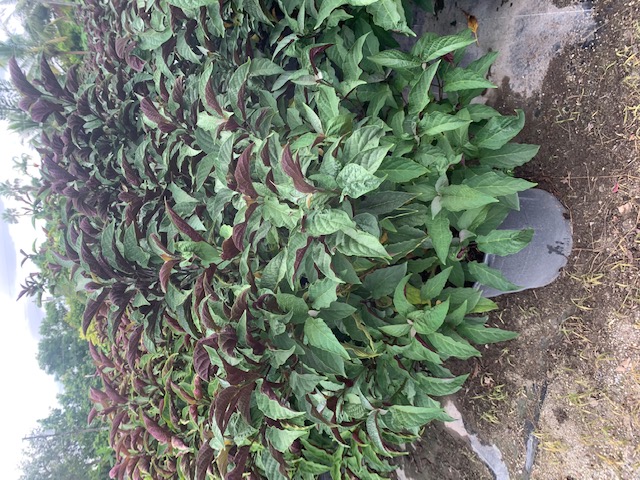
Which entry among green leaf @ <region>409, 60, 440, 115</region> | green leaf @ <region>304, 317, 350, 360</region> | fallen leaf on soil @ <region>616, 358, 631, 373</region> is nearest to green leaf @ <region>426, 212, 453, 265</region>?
green leaf @ <region>409, 60, 440, 115</region>

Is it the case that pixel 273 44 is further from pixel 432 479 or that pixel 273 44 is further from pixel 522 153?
pixel 432 479

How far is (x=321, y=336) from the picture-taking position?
1.35 metres

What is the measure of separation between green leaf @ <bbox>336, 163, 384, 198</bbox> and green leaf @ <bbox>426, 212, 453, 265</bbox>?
52 cm

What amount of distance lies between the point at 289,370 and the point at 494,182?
Answer: 97 centimetres

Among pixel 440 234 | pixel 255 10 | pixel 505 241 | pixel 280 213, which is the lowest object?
pixel 505 241

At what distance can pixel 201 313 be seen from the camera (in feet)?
4.47

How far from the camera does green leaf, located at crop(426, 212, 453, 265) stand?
5.05ft

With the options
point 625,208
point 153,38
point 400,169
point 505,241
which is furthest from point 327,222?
point 625,208

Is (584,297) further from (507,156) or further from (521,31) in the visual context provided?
(521,31)

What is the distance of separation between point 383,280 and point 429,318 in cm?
22

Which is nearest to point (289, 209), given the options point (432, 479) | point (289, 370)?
point (289, 370)

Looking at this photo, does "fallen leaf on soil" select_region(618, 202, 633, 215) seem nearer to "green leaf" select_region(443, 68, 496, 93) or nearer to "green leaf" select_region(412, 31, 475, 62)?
"green leaf" select_region(443, 68, 496, 93)

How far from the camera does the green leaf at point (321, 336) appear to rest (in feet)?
4.36

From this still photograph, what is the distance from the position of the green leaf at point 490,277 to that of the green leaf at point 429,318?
0.94ft
